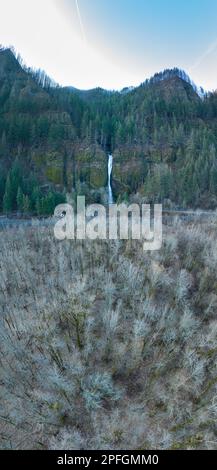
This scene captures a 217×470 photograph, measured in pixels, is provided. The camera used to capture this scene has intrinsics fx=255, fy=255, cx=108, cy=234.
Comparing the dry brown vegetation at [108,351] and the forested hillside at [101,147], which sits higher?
the forested hillside at [101,147]

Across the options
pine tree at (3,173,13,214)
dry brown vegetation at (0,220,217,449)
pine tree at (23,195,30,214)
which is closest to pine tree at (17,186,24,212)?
pine tree at (23,195,30,214)

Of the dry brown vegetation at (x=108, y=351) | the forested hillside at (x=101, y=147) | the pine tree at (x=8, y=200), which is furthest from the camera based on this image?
the forested hillside at (x=101, y=147)

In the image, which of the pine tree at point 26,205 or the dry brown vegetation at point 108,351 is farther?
the pine tree at point 26,205

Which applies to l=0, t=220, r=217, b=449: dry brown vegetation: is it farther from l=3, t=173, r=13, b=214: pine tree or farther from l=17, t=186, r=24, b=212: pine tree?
l=3, t=173, r=13, b=214: pine tree

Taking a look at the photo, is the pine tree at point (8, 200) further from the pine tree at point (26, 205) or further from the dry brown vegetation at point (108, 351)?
the dry brown vegetation at point (108, 351)

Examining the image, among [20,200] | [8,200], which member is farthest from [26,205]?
[8,200]

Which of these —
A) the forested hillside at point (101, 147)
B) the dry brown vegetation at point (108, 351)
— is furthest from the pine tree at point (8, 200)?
the dry brown vegetation at point (108, 351)

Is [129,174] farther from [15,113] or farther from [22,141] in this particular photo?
[15,113]

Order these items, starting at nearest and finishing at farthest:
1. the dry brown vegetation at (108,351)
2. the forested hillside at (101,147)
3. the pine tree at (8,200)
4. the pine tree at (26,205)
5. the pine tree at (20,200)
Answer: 1. the dry brown vegetation at (108,351)
2. the pine tree at (26,205)
3. the pine tree at (20,200)
4. the pine tree at (8,200)
5. the forested hillside at (101,147)
